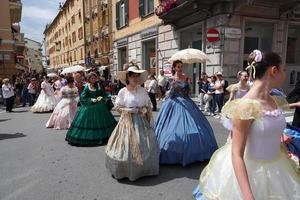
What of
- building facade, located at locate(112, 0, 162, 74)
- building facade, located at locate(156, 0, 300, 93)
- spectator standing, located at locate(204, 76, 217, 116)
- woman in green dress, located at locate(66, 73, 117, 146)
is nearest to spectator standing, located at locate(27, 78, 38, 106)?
building facade, located at locate(112, 0, 162, 74)

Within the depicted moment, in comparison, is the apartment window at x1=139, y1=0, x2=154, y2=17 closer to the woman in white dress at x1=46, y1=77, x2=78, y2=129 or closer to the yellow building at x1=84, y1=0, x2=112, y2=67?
the yellow building at x1=84, y1=0, x2=112, y2=67

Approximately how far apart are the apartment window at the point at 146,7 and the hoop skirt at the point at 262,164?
1643 cm

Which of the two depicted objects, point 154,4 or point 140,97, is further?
point 154,4

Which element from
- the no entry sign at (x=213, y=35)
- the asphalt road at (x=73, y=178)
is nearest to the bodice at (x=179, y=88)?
the asphalt road at (x=73, y=178)

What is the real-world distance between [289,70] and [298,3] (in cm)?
311

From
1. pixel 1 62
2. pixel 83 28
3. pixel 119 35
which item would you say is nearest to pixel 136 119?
pixel 119 35

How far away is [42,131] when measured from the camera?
323 inches

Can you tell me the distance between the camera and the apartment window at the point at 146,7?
1775 cm

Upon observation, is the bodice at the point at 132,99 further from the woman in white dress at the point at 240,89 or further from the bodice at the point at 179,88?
the woman in white dress at the point at 240,89

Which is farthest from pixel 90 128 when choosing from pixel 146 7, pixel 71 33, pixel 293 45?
pixel 71 33

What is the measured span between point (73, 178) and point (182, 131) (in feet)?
6.22

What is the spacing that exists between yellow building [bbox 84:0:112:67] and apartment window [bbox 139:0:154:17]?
7.17 meters

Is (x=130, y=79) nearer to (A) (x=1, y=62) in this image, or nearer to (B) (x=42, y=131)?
(B) (x=42, y=131)

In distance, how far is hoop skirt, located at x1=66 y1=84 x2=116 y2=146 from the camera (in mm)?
6324
